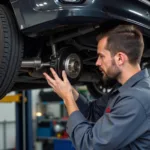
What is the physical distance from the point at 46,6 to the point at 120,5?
0.40 meters

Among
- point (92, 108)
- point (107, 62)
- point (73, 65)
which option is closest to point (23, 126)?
point (92, 108)

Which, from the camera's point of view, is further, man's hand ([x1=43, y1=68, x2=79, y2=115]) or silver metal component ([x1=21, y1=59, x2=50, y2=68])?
silver metal component ([x1=21, y1=59, x2=50, y2=68])

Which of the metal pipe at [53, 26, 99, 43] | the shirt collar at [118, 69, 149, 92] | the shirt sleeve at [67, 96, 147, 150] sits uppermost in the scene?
the metal pipe at [53, 26, 99, 43]

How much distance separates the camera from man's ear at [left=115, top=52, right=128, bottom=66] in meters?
1.48

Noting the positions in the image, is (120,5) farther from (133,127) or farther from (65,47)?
(133,127)

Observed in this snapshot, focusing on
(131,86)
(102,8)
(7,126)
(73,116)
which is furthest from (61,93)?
(7,126)

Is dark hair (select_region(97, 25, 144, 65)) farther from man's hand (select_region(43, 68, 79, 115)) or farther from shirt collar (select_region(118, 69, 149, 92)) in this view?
man's hand (select_region(43, 68, 79, 115))

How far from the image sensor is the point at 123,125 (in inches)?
51.1

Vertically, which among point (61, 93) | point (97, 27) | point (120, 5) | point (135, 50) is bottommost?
point (61, 93)

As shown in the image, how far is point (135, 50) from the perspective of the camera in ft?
4.89

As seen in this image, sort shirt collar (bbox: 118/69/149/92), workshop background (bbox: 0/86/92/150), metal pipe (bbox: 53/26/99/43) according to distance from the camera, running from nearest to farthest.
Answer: shirt collar (bbox: 118/69/149/92)
metal pipe (bbox: 53/26/99/43)
workshop background (bbox: 0/86/92/150)

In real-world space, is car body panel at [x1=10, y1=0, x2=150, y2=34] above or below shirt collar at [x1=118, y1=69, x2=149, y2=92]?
above

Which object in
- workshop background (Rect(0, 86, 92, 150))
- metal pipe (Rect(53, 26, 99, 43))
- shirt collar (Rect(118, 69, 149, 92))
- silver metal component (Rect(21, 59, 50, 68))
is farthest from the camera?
workshop background (Rect(0, 86, 92, 150))

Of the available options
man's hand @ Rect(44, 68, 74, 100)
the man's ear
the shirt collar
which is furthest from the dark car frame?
the shirt collar
